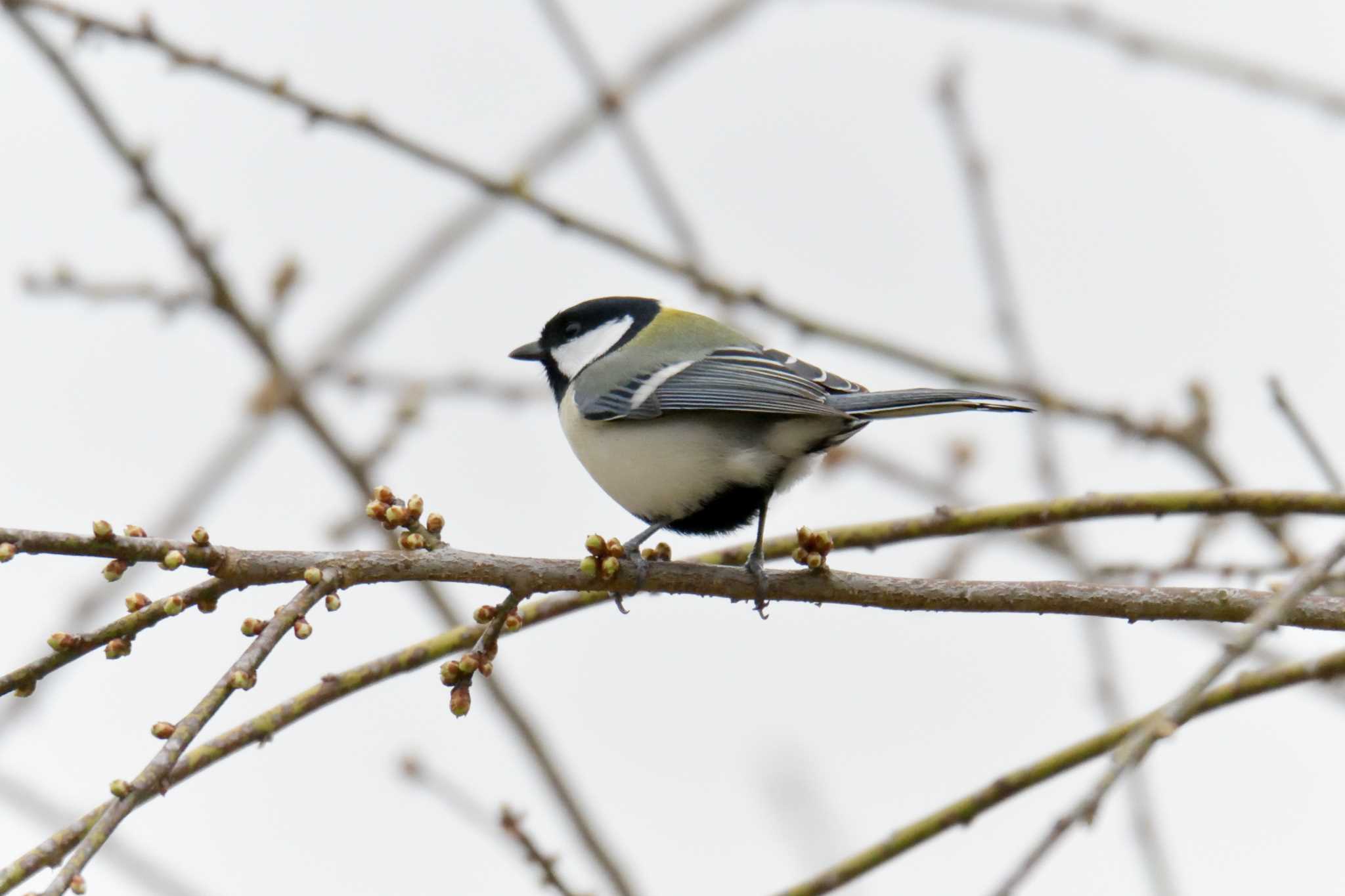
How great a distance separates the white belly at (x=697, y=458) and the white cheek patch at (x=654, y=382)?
63mm

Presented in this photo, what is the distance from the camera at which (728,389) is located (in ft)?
12.6

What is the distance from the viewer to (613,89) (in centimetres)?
397

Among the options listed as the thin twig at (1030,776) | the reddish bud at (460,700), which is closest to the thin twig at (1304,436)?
the thin twig at (1030,776)

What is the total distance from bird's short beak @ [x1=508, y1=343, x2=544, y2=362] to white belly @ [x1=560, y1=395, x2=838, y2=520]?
3.14ft

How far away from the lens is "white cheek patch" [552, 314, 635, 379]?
4.66 m

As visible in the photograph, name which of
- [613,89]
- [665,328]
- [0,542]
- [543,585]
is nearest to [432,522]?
[543,585]

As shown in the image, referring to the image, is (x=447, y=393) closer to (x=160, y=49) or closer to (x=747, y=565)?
→ (x=160, y=49)

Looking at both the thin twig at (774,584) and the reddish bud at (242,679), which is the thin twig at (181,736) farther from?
the thin twig at (774,584)

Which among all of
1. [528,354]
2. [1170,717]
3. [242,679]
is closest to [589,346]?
[528,354]

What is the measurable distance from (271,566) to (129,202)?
1836 millimetres

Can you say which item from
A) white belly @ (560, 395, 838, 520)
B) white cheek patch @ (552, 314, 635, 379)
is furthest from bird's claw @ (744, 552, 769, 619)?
white cheek patch @ (552, 314, 635, 379)

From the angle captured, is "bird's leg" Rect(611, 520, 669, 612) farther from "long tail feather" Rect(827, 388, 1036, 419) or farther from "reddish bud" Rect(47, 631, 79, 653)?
"reddish bud" Rect(47, 631, 79, 653)

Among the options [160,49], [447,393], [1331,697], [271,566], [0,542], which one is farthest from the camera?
[447,393]

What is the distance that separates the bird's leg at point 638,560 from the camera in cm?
278
